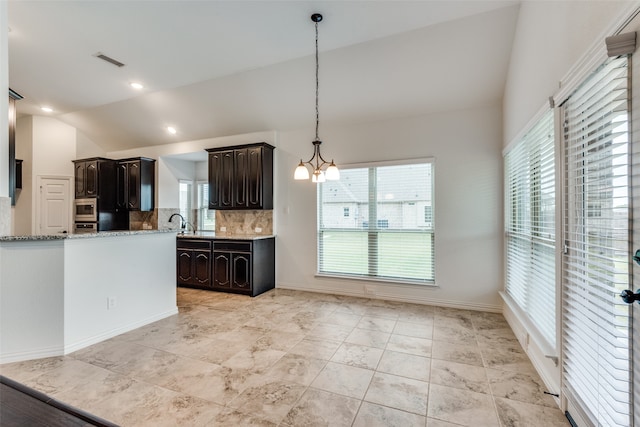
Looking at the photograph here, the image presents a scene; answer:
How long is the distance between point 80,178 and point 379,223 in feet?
20.9

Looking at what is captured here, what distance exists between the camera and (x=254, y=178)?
490cm

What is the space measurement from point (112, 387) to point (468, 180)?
4418 mm

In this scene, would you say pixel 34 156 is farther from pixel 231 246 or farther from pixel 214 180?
pixel 231 246

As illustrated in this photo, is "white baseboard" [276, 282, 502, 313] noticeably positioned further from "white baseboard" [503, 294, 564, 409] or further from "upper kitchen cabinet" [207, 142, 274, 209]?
"upper kitchen cabinet" [207, 142, 274, 209]

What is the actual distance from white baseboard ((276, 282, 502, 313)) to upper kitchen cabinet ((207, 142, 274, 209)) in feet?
5.64

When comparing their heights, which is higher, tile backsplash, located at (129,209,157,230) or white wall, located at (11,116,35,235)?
white wall, located at (11,116,35,235)

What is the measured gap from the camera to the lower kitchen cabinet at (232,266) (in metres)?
4.63

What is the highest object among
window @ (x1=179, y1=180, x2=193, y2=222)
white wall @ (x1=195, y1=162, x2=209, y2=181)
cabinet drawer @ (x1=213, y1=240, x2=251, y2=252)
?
white wall @ (x1=195, y1=162, x2=209, y2=181)

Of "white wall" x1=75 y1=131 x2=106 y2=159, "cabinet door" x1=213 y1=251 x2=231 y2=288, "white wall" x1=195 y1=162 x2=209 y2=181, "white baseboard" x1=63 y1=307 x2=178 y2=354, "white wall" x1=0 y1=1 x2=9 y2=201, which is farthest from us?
"white wall" x1=195 y1=162 x2=209 y2=181

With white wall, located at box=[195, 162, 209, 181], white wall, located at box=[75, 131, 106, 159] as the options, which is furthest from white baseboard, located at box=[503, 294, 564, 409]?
white wall, located at box=[75, 131, 106, 159]

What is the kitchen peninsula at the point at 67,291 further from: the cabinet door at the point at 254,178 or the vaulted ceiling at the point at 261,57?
the vaulted ceiling at the point at 261,57

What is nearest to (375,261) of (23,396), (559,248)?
(559,248)

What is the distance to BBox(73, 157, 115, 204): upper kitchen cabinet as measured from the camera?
19.7ft

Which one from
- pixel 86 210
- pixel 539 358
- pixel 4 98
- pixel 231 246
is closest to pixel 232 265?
pixel 231 246
